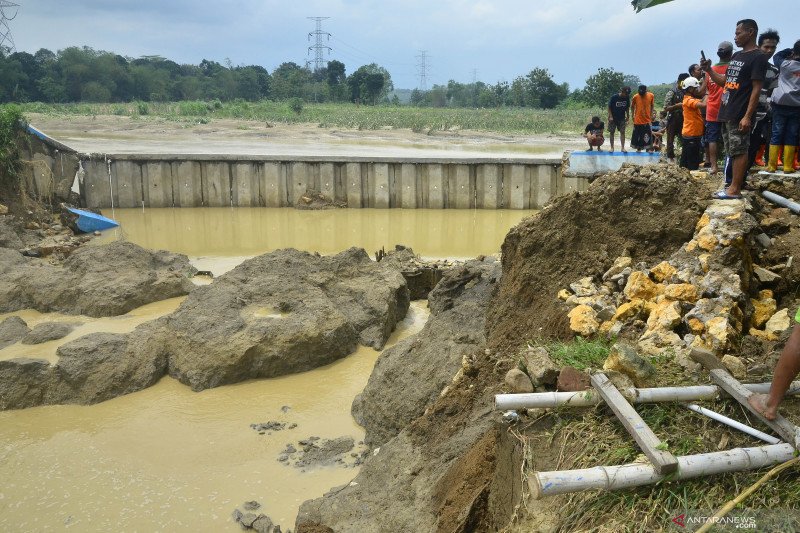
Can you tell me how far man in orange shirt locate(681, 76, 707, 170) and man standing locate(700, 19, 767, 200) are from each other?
225 centimetres

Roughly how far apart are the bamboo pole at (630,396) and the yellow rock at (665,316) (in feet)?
3.72

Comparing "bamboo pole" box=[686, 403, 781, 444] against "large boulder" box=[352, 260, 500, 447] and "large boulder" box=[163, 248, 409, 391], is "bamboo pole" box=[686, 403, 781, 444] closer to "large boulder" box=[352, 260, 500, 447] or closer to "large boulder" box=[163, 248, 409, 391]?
"large boulder" box=[352, 260, 500, 447]

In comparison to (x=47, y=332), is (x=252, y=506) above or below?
below

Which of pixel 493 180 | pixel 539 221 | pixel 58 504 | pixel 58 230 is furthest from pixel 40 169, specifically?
pixel 539 221

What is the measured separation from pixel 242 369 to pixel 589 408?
18.8 ft

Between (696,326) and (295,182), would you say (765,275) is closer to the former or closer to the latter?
(696,326)

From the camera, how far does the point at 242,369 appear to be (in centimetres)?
870

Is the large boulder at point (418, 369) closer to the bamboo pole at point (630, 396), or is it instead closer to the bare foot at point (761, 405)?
the bamboo pole at point (630, 396)

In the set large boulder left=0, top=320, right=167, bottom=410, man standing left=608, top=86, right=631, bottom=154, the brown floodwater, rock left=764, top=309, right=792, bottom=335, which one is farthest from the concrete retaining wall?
rock left=764, top=309, right=792, bottom=335

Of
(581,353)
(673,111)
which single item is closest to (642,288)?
(581,353)

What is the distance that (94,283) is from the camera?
11164mm

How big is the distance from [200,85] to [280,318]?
3363 inches

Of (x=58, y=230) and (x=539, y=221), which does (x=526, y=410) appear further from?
(x=58, y=230)

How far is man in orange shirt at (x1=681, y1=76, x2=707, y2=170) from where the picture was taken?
940 centimetres
